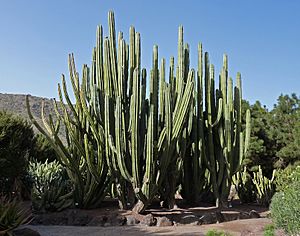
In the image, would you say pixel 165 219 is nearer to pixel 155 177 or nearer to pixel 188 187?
pixel 155 177

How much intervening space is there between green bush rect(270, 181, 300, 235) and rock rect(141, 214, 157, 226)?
2.78 m

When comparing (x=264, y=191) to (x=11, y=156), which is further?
(x=264, y=191)

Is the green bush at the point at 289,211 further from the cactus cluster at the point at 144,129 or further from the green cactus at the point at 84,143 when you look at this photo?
the green cactus at the point at 84,143

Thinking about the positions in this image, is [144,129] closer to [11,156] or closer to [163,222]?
[163,222]

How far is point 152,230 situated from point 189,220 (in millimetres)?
1177

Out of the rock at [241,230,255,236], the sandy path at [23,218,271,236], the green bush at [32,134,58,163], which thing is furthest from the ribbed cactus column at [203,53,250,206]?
the green bush at [32,134,58,163]

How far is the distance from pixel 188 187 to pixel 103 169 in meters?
2.54

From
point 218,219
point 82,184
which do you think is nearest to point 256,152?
point 218,219

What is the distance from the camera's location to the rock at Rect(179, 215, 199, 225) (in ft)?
26.9

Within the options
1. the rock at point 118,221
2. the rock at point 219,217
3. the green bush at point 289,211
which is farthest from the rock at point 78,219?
the green bush at point 289,211

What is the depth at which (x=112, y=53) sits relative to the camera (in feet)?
30.7

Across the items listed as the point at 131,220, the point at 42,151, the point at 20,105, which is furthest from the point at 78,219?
the point at 20,105

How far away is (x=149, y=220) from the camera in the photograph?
805 cm

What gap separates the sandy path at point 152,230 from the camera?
7.08 metres
